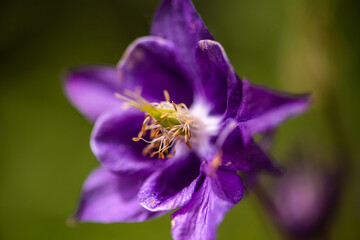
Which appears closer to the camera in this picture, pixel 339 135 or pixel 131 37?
pixel 339 135

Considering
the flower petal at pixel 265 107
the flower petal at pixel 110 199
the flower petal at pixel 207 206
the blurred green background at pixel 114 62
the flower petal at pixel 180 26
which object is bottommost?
the blurred green background at pixel 114 62

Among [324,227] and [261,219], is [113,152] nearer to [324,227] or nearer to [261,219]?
[261,219]

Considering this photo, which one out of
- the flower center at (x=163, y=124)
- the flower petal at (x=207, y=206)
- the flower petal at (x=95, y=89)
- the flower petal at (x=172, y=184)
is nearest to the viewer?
the flower petal at (x=207, y=206)

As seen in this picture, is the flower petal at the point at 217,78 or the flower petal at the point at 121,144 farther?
the flower petal at the point at 121,144

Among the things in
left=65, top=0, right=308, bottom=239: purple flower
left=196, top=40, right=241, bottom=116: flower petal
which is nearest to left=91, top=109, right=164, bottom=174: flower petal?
left=65, top=0, right=308, bottom=239: purple flower

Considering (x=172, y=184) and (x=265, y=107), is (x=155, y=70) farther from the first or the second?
(x=265, y=107)

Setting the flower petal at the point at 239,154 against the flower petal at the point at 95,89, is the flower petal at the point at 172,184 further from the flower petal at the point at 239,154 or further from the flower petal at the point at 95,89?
the flower petal at the point at 95,89

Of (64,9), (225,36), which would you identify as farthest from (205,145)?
(64,9)

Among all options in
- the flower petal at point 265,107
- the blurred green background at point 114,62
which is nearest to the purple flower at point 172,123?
the flower petal at point 265,107
